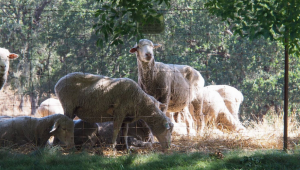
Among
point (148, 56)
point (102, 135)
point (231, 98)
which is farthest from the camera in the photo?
point (231, 98)

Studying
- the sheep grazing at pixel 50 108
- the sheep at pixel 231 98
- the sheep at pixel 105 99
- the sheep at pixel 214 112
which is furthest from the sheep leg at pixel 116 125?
the sheep at pixel 231 98

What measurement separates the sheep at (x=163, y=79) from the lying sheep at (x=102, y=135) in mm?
807

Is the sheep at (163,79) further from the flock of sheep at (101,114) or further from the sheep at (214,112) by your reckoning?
the sheep at (214,112)

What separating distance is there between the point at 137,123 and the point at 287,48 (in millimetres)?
3592

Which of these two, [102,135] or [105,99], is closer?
[105,99]

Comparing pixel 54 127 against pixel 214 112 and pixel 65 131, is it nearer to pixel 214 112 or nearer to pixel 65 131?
pixel 65 131

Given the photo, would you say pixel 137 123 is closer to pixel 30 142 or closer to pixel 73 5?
pixel 30 142

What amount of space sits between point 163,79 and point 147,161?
286 cm

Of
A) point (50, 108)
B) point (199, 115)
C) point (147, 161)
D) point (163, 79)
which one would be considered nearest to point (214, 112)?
point (199, 115)

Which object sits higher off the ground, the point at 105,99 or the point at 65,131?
the point at 105,99

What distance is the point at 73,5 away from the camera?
20250 millimetres

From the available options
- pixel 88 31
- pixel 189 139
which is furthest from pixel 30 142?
pixel 88 31

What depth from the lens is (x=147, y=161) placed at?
20.1 feet

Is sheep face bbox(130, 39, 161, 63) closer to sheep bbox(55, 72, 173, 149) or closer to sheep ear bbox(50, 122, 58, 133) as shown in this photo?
sheep bbox(55, 72, 173, 149)
